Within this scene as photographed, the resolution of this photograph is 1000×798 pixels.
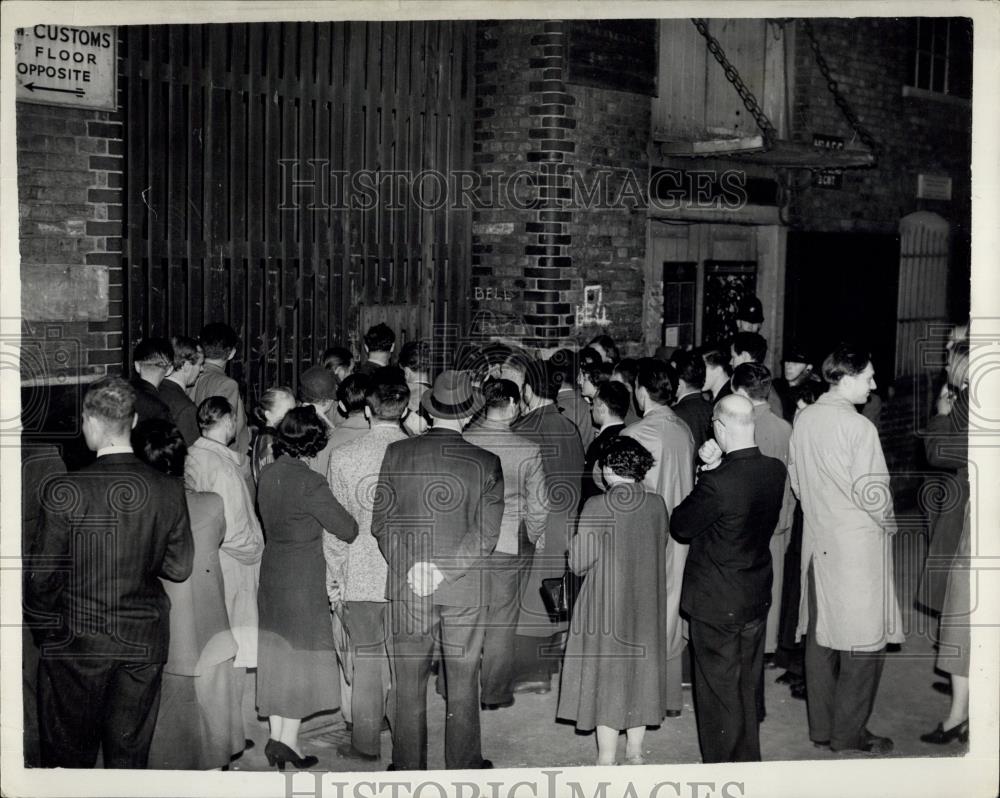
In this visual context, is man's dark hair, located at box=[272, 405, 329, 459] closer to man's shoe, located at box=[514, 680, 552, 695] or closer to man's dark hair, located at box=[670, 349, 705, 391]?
man's shoe, located at box=[514, 680, 552, 695]

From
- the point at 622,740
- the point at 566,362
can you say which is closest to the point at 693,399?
the point at 622,740

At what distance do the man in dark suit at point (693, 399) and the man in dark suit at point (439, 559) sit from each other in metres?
1.95

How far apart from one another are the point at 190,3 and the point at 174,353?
98.6 inches

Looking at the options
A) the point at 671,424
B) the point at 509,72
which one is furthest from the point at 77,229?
the point at 509,72

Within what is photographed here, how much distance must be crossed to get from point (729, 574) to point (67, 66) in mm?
4456

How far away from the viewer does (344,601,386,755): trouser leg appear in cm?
588

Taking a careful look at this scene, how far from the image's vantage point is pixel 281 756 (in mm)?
5922

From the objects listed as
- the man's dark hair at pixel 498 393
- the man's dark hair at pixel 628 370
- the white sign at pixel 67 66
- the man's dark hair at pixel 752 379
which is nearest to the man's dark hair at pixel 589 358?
the man's dark hair at pixel 628 370

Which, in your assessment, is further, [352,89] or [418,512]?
[352,89]

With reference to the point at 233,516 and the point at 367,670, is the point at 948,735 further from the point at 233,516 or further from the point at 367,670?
the point at 233,516

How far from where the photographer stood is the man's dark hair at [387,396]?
19.0 feet

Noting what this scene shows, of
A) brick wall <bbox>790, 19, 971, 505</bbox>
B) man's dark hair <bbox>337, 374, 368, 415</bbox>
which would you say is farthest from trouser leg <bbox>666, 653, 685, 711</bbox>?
brick wall <bbox>790, 19, 971, 505</bbox>

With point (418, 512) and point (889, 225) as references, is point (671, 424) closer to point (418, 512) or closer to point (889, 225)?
point (418, 512)

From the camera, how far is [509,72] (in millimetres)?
9852
